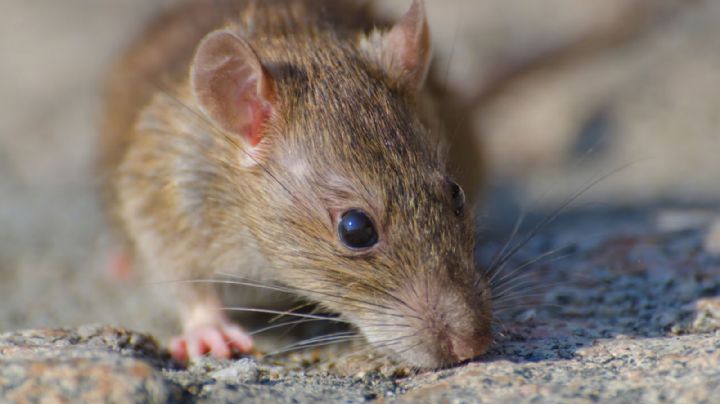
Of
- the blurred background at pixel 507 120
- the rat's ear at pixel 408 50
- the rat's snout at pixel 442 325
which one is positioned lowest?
the rat's snout at pixel 442 325

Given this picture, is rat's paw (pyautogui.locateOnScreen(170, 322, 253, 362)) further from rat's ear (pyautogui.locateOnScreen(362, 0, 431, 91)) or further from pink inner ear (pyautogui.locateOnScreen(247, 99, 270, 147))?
rat's ear (pyautogui.locateOnScreen(362, 0, 431, 91))

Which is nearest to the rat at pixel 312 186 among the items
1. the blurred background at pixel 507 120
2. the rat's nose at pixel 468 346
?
the rat's nose at pixel 468 346

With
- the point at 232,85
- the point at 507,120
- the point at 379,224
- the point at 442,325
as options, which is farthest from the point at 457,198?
the point at 507,120

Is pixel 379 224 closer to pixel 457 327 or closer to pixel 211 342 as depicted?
pixel 457 327

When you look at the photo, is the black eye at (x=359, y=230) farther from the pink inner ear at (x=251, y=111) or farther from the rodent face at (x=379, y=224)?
the pink inner ear at (x=251, y=111)

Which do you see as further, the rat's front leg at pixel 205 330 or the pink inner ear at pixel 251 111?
the rat's front leg at pixel 205 330

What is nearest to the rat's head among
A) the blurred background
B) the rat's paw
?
the rat's paw

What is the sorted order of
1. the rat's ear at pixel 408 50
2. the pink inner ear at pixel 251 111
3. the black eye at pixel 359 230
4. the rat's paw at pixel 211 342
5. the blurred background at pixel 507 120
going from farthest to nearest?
the blurred background at pixel 507 120 → the rat's ear at pixel 408 50 → the rat's paw at pixel 211 342 → the pink inner ear at pixel 251 111 → the black eye at pixel 359 230
